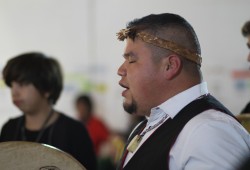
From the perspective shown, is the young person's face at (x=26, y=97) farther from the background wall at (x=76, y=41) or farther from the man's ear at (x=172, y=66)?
the background wall at (x=76, y=41)

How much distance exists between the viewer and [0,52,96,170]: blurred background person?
224cm

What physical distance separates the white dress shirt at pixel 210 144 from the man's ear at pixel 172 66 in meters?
0.17

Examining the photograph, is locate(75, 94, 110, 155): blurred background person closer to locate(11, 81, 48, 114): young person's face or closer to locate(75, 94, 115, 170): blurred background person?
locate(75, 94, 115, 170): blurred background person

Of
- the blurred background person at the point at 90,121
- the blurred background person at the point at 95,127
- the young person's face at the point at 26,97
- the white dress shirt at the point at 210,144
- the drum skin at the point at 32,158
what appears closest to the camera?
the white dress shirt at the point at 210,144

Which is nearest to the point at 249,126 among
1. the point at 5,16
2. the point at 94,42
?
the point at 94,42

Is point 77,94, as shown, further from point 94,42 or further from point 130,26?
point 130,26

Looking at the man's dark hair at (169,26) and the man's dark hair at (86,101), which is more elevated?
the man's dark hair at (169,26)

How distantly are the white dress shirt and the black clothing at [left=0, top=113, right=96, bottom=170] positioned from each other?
0.96 metres

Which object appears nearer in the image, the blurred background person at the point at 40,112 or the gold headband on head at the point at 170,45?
the gold headband on head at the point at 170,45

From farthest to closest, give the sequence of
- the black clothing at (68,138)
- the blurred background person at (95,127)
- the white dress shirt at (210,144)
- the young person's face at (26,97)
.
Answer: the blurred background person at (95,127), the young person's face at (26,97), the black clothing at (68,138), the white dress shirt at (210,144)

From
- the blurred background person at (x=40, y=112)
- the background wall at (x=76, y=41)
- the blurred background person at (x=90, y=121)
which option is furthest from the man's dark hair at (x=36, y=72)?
the background wall at (x=76, y=41)

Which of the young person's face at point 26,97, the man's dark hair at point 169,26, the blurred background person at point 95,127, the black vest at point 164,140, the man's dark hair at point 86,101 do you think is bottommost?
the blurred background person at point 95,127

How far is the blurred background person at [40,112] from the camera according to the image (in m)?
2.24

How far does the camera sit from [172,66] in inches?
58.5
